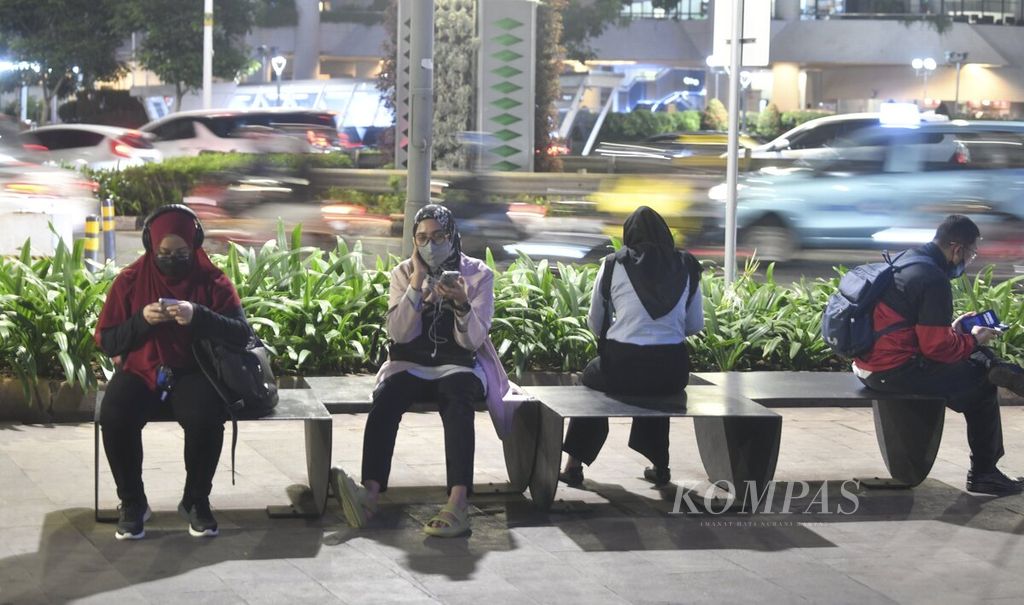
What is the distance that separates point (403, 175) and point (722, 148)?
8.46 m

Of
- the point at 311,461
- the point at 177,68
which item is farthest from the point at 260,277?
the point at 177,68

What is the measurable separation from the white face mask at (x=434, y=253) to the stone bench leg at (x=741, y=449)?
5.13 ft

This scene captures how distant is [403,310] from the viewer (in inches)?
276

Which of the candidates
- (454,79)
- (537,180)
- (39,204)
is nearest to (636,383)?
(39,204)

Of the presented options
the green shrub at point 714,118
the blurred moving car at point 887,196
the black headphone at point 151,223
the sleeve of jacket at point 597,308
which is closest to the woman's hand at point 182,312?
the black headphone at point 151,223

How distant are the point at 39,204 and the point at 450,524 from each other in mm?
10865

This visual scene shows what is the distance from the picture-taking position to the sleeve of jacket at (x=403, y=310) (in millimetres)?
7008

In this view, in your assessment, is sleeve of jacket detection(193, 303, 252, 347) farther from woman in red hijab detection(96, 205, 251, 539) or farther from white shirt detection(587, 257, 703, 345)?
white shirt detection(587, 257, 703, 345)

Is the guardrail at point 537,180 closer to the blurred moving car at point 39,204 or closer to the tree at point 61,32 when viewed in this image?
the blurred moving car at point 39,204

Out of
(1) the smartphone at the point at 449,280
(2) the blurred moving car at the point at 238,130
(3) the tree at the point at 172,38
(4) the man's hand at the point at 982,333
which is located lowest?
(4) the man's hand at the point at 982,333

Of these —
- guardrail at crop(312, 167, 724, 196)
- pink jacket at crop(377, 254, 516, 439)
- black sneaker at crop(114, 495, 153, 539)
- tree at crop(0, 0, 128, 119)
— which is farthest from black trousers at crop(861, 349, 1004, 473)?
tree at crop(0, 0, 128, 119)

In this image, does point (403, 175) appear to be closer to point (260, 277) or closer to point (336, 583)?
point (260, 277)

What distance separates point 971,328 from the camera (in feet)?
24.9

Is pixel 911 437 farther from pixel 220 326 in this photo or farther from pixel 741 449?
pixel 220 326
